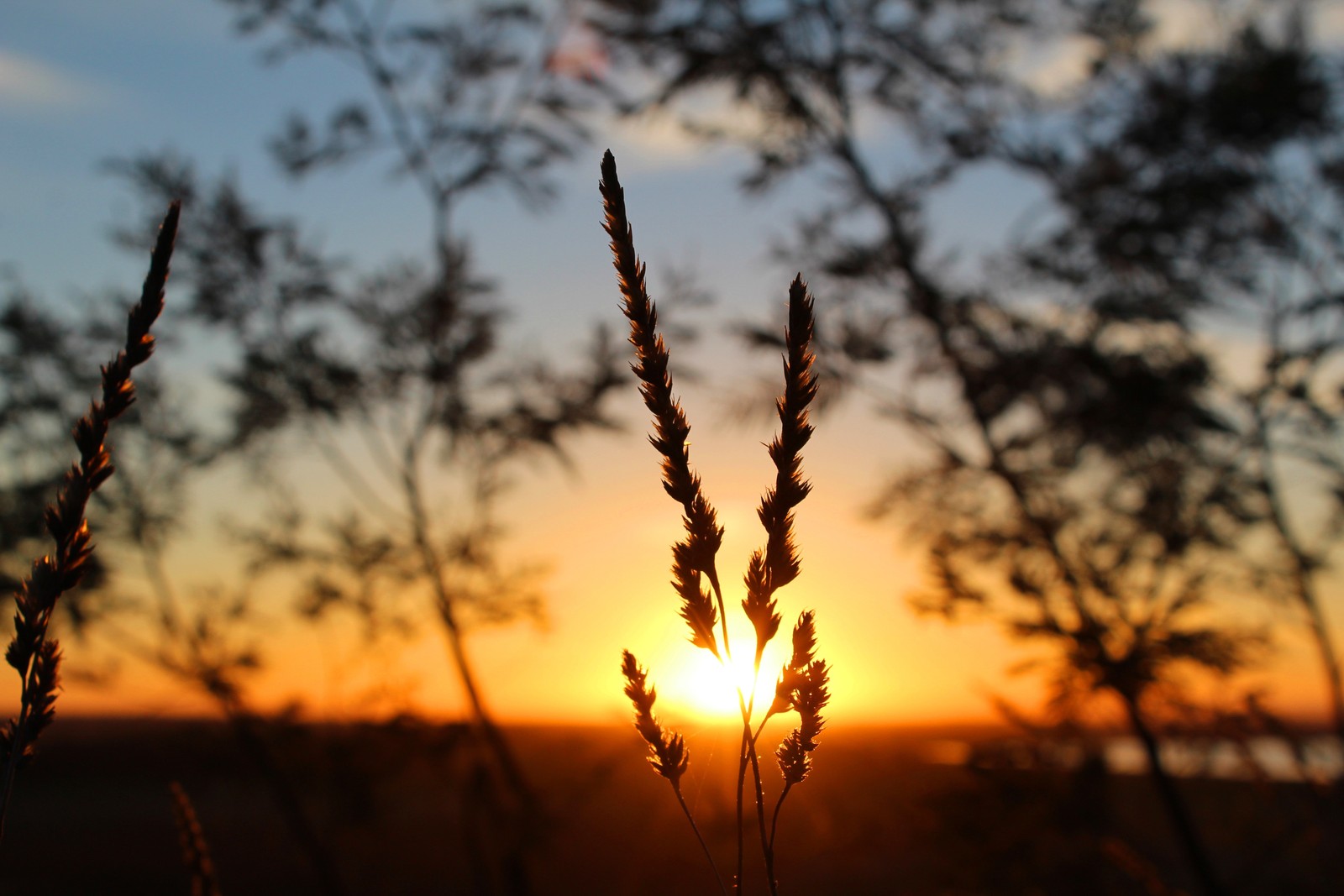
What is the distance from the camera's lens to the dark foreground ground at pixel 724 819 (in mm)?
7219

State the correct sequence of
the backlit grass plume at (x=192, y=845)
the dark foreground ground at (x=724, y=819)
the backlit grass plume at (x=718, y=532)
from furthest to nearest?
the dark foreground ground at (x=724, y=819), the backlit grass plume at (x=192, y=845), the backlit grass plume at (x=718, y=532)

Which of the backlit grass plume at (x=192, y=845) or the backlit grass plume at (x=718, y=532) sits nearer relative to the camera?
the backlit grass plume at (x=718, y=532)

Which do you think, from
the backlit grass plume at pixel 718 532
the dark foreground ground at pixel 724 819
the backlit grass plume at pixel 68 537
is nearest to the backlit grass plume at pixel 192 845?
the backlit grass plume at pixel 68 537

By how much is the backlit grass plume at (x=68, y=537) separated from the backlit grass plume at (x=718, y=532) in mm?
511

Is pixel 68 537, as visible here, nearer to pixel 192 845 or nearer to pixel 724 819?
pixel 192 845

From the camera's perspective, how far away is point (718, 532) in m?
1.03

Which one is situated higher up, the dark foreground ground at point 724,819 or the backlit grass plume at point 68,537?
the backlit grass plume at point 68,537

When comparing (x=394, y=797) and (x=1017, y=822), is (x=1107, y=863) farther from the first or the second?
(x=394, y=797)

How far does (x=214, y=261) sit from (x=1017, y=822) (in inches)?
346

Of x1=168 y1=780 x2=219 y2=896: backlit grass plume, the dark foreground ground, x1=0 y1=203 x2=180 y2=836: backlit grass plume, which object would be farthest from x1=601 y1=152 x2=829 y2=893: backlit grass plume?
the dark foreground ground

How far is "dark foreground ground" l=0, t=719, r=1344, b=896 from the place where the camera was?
722cm

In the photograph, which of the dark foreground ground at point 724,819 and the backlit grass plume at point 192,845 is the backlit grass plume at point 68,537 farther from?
the dark foreground ground at point 724,819

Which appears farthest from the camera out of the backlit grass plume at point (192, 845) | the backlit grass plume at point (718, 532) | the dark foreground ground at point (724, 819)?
the dark foreground ground at point (724, 819)

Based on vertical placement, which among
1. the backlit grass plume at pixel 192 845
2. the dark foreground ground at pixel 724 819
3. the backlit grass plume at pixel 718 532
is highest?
the backlit grass plume at pixel 718 532
